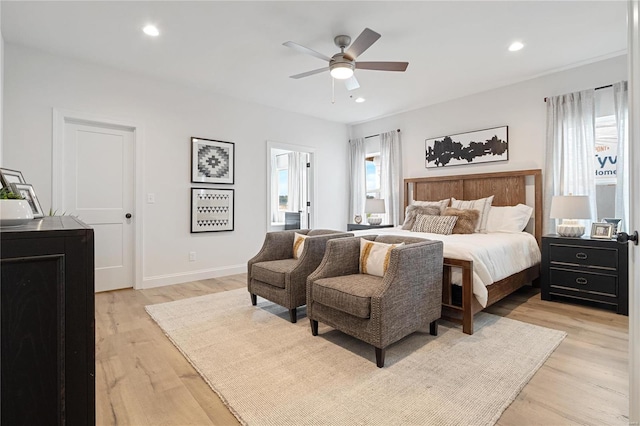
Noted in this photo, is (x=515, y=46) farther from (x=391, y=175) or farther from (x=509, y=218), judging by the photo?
(x=391, y=175)

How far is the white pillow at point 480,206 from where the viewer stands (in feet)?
12.9

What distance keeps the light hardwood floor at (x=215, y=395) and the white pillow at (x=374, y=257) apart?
1.12 metres

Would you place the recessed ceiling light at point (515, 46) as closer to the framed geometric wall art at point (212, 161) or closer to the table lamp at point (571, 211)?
the table lamp at point (571, 211)

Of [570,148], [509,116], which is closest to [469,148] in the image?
[509,116]

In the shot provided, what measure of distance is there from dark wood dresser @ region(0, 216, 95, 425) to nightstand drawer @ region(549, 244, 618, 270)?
13.1 feet

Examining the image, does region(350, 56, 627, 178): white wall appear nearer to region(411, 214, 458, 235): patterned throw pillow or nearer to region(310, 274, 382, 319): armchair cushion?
region(411, 214, 458, 235): patterned throw pillow

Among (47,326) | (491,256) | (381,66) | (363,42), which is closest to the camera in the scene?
(47,326)

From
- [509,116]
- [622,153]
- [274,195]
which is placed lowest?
[274,195]

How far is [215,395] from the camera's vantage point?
176cm

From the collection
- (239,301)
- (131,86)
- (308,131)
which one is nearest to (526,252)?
(239,301)

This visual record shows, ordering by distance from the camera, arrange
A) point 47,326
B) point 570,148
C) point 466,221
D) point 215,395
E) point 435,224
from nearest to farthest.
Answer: point 47,326 < point 215,395 < point 570,148 < point 466,221 < point 435,224

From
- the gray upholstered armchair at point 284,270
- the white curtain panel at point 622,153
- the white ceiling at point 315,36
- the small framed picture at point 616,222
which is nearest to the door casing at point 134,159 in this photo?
the white ceiling at point 315,36

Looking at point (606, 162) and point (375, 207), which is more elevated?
point (606, 162)

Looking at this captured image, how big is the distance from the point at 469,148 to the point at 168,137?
4156 mm
